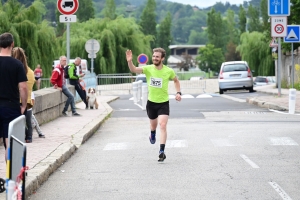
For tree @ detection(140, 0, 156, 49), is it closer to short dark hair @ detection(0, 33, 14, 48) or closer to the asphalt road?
the asphalt road

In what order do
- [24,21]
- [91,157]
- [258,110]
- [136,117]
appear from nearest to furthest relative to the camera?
[91,157], [136,117], [258,110], [24,21]

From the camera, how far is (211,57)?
164875mm

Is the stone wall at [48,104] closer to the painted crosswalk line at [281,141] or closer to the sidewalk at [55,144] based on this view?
the sidewalk at [55,144]

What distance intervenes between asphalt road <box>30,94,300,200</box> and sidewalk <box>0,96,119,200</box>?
0.15 meters

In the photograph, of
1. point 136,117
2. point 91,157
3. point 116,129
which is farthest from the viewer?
point 136,117

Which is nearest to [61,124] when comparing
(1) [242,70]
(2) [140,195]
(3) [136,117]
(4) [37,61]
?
(3) [136,117]

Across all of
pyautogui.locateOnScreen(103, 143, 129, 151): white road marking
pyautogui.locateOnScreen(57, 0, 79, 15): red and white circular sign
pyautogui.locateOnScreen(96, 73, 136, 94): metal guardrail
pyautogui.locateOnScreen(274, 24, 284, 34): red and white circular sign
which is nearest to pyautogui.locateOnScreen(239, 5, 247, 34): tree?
pyautogui.locateOnScreen(96, 73, 136, 94): metal guardrail

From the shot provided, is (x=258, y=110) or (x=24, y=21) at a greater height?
(x=24, y=21)

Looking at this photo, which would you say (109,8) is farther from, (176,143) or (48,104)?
(176,143)

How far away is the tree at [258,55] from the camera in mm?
83812

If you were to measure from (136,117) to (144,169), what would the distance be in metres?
12.0

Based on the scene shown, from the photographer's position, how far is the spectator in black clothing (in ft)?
31.2

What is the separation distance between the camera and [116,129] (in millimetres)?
19578

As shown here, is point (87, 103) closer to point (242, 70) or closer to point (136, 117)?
point (136, 117)
